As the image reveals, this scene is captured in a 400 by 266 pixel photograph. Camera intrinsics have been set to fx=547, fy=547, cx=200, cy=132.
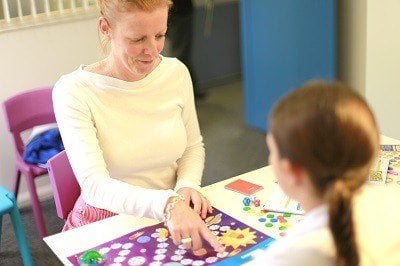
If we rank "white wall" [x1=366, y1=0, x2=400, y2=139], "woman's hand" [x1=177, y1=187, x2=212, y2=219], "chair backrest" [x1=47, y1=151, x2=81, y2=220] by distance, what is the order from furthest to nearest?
"white wall" [x1=366, y1=0, x2=400, y2=139] < "chair backrest" [x1=47, y1=151, x2=81, y2=220] < "woman's hand" [x1=177, y1=187, x2=212, y2=219]

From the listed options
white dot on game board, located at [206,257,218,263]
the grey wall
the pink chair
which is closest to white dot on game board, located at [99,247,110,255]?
white dot on game board, located at [206,257,218,263]

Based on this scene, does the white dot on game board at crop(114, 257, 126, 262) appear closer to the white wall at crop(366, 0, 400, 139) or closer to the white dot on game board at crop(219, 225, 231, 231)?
the white dot on game board at crop(219, 225, 231, 231)

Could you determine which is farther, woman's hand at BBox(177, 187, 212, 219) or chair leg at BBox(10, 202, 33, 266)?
chair leg at BBox(10, 202, 33, 266)

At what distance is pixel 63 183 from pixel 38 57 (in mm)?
1665

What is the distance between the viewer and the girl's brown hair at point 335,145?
77 centimetres

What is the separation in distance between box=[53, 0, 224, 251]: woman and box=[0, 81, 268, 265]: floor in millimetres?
884

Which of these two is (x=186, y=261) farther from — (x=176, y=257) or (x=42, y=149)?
(x=42, y=149)

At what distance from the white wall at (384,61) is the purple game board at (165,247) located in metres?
2.08

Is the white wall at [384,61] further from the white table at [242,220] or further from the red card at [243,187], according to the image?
the red card at [243,187]

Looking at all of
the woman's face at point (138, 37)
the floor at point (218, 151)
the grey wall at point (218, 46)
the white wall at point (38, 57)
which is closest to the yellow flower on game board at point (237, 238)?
the woman's face at point (138, 37)

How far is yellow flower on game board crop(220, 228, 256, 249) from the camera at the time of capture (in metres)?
1.31

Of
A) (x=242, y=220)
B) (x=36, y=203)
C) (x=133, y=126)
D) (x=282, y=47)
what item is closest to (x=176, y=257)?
(x=242, y=220)

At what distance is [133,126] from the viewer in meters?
1.67

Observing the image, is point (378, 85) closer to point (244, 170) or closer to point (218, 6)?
point (244, 170)
